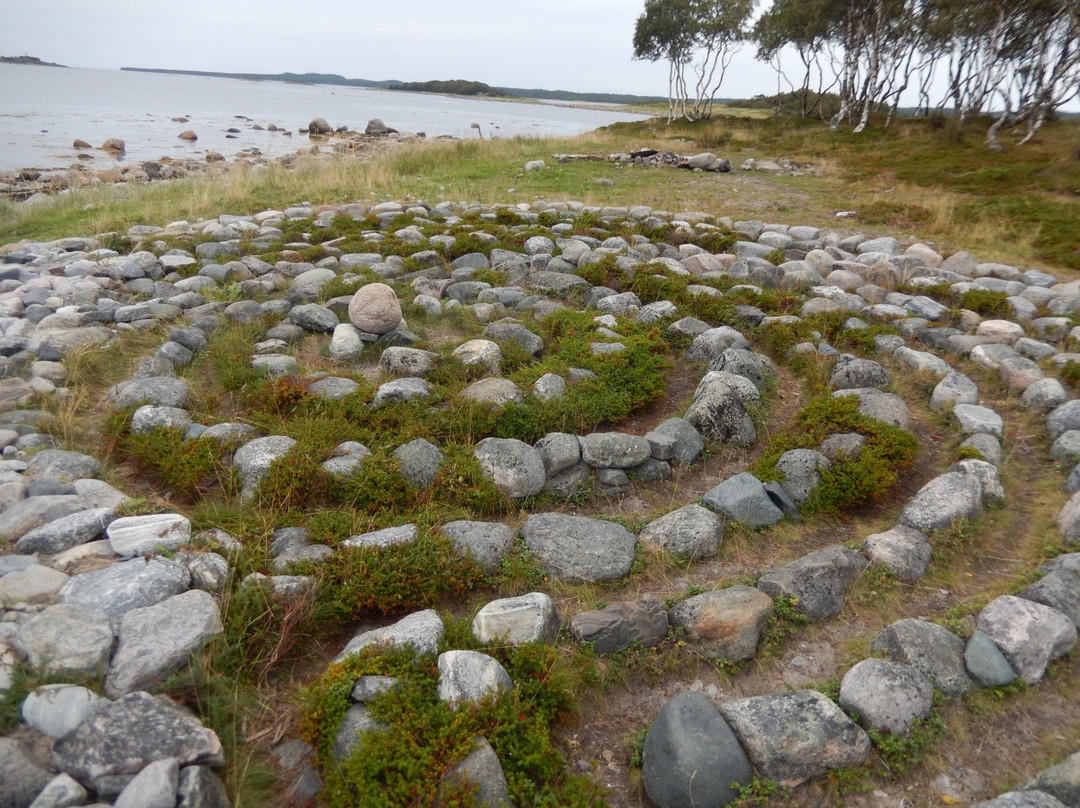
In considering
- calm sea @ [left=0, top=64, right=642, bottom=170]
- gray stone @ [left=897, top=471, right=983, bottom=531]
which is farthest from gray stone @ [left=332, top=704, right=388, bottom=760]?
calm sea @ [left=0, top=64, right=642, bottom=170]

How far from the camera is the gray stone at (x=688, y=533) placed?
4.68m

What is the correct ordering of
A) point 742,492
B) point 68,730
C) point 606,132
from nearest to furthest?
1. point 68,730
2. point 742,492
3. point 606,132

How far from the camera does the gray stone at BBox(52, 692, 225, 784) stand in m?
2.60

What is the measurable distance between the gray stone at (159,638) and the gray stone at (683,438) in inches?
149

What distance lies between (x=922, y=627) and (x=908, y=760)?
0.88 meters

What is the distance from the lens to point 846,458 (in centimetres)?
542

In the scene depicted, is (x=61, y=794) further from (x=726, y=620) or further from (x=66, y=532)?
(x=726, y=620)

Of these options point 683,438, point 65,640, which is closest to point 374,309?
point 683,438

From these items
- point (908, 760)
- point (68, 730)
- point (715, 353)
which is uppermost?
point (715, 353)

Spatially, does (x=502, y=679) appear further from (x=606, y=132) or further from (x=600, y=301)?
(x=606, y=132)

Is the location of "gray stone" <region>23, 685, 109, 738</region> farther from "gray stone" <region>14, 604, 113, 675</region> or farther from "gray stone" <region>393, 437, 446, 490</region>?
"gray stone" <region>393, 437, 446, 490</region>

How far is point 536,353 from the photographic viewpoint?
729cm

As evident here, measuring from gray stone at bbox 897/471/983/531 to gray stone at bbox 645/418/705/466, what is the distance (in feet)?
5.61

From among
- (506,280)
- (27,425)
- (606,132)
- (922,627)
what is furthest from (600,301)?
(606,132)
